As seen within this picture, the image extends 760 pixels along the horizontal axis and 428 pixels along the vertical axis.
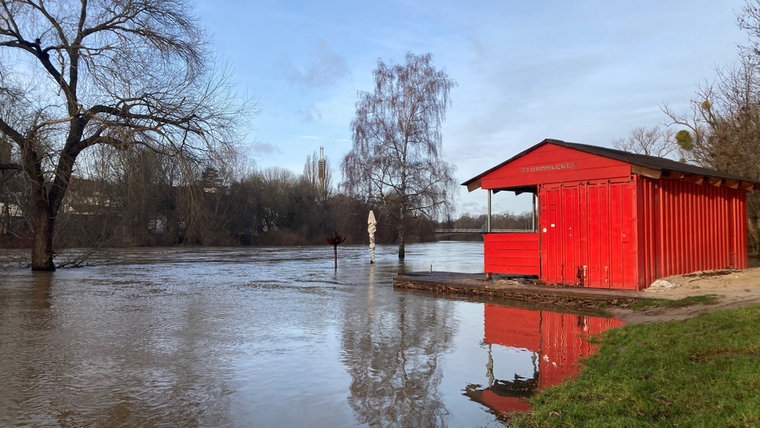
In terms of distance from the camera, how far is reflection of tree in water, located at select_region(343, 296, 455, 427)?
5121 mm

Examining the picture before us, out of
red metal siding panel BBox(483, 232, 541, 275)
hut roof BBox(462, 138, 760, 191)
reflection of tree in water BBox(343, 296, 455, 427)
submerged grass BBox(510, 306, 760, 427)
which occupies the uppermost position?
hut roof BBox(462, 138, 760, 191)

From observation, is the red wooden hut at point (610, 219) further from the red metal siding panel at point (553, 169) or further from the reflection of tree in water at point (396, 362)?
the reflection of tree in water at point (396, 362)

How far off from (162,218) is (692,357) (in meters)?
60.4

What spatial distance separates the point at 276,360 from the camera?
7.23 meters


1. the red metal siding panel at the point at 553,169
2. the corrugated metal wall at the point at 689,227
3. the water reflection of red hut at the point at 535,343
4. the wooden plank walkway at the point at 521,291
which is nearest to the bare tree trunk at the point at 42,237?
the wooden plank walkway at the point at 521,291

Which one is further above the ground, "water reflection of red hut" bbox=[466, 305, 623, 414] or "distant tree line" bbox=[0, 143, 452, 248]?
"distant tree line" bbox=[0, 143, 452, 248]

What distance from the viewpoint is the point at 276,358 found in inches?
289

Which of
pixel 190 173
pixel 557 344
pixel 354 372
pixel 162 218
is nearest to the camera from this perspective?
pixel 354 372

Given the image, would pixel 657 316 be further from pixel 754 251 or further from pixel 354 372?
pixel 754 251

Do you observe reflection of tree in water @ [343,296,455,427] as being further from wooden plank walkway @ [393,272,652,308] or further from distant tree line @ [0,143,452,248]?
distant tree line @ [0,143,452,248]

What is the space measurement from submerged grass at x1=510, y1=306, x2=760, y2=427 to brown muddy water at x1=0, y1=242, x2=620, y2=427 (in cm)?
50

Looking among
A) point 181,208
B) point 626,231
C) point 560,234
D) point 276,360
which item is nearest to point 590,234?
point 560,234

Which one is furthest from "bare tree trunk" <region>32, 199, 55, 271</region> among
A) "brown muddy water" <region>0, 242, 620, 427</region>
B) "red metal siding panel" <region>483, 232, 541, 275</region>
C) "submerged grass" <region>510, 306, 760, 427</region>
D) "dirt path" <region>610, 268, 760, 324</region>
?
"submerged grass" <region>510, 306, 760, 427</region>

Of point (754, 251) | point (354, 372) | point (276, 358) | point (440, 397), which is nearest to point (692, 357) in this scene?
point (440, 397)
